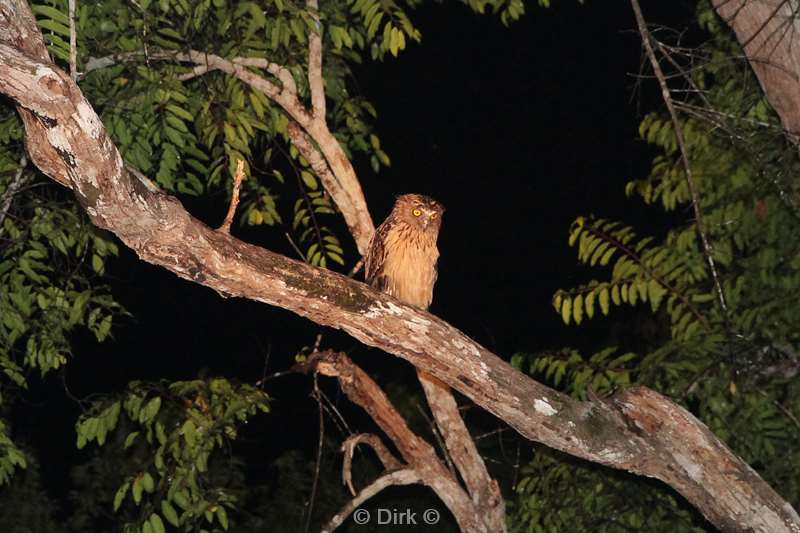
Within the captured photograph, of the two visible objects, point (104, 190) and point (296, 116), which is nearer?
point (104, 190)

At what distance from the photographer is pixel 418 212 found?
4453 millimetres

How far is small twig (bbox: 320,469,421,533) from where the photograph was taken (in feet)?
14.5

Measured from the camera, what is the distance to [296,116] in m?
4.27

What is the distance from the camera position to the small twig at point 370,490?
4.43 meters

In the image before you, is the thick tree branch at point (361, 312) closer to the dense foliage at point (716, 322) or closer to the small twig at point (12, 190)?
the dense foliage at point (716, 322)

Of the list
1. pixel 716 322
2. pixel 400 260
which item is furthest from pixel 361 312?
pixel 716 322

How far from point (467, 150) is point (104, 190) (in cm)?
716

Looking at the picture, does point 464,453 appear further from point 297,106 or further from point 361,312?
point 361,312

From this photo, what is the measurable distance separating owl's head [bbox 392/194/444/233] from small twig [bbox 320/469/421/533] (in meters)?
0.96

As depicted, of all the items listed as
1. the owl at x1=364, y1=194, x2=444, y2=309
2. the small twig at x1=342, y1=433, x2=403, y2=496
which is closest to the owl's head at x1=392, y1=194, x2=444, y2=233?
the owl at x1=364, y1=194, x2=444, y2=309

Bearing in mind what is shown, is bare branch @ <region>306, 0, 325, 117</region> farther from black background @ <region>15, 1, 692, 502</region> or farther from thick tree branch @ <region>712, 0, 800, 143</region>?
black background @ <region>15, 1, 692, 502</region>

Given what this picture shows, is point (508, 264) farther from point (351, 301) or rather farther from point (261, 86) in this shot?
point (351, 301)

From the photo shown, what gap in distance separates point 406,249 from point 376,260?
4.9 inches

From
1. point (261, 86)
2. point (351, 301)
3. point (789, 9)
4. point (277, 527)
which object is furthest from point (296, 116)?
point (277, 527)
